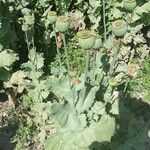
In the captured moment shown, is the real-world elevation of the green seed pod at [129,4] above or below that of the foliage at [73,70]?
above

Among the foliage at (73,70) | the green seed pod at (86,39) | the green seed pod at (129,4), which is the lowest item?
the foliage at (73,70)

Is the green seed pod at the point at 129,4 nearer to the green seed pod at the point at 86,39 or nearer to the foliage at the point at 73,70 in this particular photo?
the foliage at the point at 73,70

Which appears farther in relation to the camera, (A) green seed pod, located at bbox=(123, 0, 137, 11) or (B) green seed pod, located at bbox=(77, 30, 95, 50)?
(A) green seed pod, located at bbox=(123, 0, 137, 11)

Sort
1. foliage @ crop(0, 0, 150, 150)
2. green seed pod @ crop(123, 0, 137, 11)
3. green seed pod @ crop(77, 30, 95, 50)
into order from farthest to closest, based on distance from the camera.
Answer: foliage @ crop(0, 0, 150, 150) → green seed pod @ crop(123, 0, 137, 11) → green seed pod @ crop(77, 30, 95, 50)

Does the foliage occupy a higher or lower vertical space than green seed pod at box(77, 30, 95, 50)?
lower

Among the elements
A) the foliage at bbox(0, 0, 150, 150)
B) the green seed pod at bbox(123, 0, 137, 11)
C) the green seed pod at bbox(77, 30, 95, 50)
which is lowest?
the foliage at bbox(0, 0, 150, 150)

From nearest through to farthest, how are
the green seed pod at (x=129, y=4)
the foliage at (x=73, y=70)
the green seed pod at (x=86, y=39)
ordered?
the green seed pod at (x=86, y=39)
the green seed pod at (x=129, y=4)
the foliage at (x=73, y=70)

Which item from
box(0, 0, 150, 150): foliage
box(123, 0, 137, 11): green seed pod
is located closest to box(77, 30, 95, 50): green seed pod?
box(0, 0, 150, 150): foliage

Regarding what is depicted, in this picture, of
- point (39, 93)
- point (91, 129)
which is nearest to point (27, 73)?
point (39, 93)

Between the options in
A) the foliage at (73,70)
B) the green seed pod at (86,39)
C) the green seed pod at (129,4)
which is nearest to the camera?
the green seed pod at (86,39)

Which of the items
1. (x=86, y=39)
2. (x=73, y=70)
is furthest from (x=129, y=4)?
(x=73, y=70)

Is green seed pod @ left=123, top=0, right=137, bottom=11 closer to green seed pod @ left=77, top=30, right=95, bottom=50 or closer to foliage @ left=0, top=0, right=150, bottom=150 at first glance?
foliage @ left=0, top=0, right=150, bottom=150

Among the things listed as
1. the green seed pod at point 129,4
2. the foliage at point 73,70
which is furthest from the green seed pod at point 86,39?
the green seed pod at point 129,4

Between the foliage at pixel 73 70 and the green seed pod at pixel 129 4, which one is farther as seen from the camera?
the foliage at pixel 73 70
